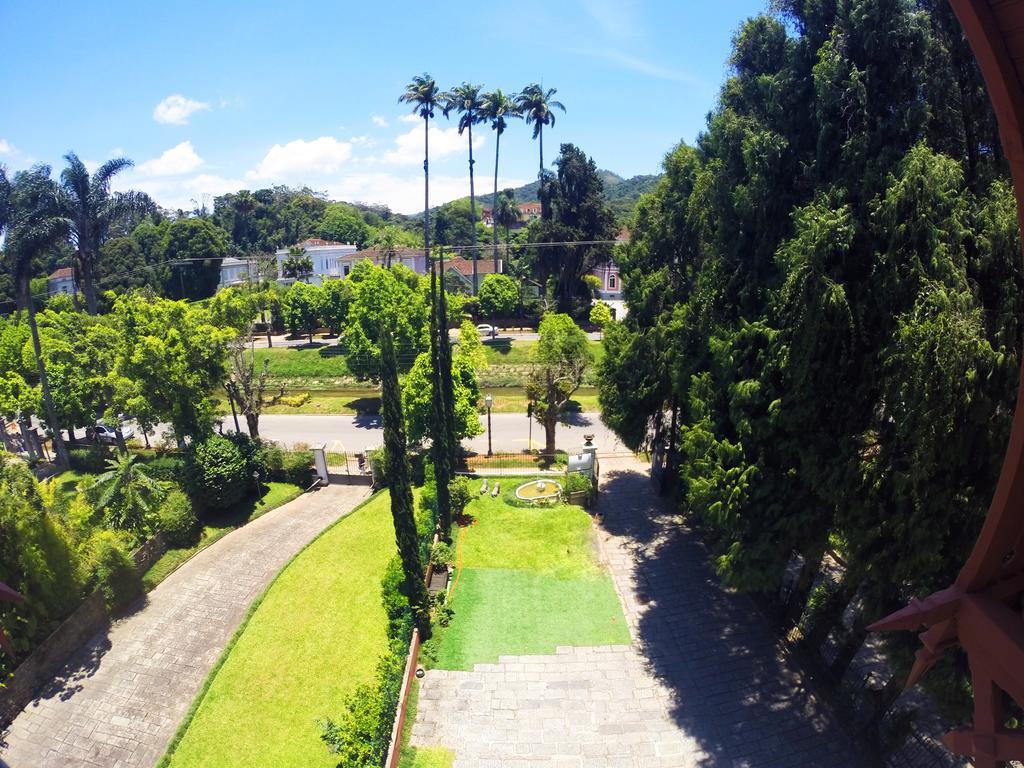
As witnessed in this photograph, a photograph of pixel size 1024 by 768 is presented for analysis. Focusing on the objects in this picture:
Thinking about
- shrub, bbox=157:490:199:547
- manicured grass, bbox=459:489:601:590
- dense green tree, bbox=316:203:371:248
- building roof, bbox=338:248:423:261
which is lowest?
manicured grass, bbox=459:489:601:590

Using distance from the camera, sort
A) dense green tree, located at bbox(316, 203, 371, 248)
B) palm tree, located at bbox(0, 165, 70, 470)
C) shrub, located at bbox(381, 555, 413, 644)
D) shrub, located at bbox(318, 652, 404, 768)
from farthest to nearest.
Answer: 1. dense green tree, located at bbox(316, 203, 371, 248)
2. palm tree, located at bbox(0, 165, 70, 470)
3. shrub, located at bbox(381, 555, 413, 644)
4. shrub, located at bbox(318, 652, 404, 768)

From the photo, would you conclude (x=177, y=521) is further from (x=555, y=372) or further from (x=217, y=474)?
(x=555, y=372)

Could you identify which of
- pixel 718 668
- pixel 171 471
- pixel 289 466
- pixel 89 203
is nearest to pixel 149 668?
pixel 171 471

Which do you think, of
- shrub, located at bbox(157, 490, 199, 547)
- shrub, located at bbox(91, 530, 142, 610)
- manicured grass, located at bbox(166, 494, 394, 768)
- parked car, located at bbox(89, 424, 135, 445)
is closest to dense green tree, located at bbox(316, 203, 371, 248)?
parked car, located at bbox(89, 424, 135, 445)

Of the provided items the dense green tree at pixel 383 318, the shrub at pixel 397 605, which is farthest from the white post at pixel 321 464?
the shrub at pixel 397 605

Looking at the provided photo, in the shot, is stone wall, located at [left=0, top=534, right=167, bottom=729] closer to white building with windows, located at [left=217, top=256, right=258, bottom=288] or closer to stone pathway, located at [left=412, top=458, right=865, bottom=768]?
stone pathway, located at [left=412, top=458, right=865, bottom=768]

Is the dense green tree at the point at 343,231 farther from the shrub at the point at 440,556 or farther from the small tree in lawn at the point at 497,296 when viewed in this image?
the shrub at the point at 440,556
